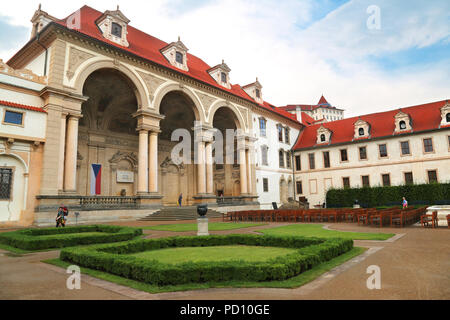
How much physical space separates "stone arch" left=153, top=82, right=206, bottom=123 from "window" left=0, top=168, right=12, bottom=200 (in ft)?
39.8

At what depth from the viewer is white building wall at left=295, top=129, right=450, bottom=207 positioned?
34.2 m

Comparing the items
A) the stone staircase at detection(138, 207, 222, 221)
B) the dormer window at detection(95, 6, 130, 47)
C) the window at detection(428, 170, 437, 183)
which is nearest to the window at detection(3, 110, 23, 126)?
the dormer window at detection(95, 6, 130, 47)

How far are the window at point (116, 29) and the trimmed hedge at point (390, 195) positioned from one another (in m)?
31.5

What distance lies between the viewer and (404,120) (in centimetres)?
3706

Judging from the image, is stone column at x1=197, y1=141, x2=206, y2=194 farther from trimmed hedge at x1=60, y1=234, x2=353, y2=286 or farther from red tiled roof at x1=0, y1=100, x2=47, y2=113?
trimmed hedge at x1=60, y1=234, x2=353, y2=286

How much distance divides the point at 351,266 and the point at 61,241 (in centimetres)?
987

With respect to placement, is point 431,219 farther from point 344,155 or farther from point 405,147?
point 344,155

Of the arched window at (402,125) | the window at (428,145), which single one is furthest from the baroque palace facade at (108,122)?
the window at (428,145)

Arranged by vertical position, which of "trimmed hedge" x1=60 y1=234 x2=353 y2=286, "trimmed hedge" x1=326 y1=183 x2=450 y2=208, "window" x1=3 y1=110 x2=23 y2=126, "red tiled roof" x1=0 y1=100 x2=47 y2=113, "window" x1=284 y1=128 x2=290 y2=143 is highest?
"window" x1=284 y1=128 x2=290 y2=143

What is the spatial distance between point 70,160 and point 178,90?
493 inches

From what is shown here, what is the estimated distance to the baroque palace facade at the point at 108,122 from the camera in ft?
63.1

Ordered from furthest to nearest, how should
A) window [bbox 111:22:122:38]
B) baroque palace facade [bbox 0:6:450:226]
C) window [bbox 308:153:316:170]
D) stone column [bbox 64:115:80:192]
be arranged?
window [bbox 308:153:316:170]
window [bbox 111:22:122:38]
stone column [bbox 64:115:80:192]
baroque palace facade [bbox 0:6:450:226]

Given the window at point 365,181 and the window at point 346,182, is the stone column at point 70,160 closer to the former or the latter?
the window at point 346,182

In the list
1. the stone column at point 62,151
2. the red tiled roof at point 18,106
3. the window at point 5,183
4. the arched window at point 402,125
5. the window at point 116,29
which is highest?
the window at point 116,29
